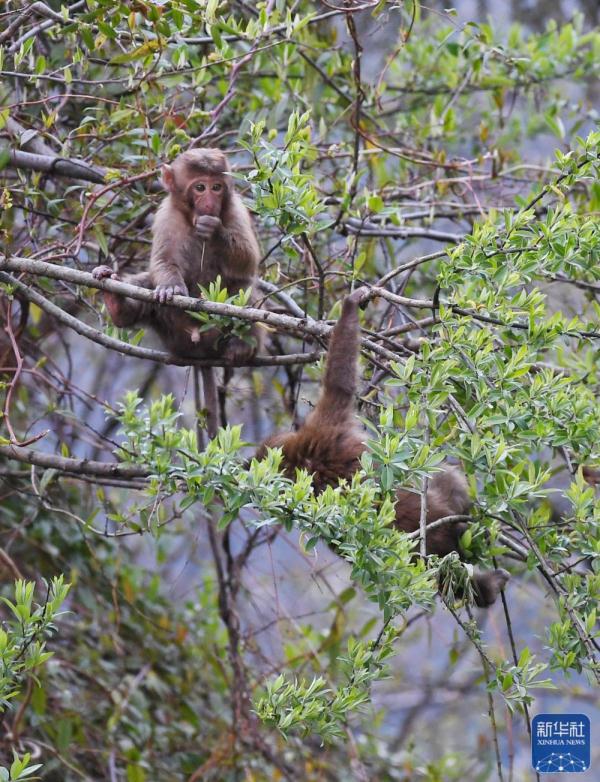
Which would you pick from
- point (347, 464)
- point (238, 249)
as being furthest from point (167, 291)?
point (347, 464)

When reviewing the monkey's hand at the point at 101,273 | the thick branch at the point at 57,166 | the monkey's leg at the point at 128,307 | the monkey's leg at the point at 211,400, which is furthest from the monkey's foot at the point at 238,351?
the thick branch at the point at 57,166

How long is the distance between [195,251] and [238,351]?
0.61 m

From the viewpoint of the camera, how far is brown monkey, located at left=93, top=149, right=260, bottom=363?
4.98 m

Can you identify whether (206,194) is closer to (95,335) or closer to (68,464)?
(95,335)

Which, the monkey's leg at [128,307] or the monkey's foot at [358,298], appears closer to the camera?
the monkey's foot at [358,298]

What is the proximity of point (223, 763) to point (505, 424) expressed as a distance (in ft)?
10.6

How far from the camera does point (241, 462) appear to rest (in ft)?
11.5

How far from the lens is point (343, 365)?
4293 mm

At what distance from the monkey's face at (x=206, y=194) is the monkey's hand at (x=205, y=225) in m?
0.06

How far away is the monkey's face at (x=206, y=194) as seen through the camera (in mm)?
5062

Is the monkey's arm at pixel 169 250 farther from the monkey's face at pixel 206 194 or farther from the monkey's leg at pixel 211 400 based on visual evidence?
the monkey's leg at pixel 211 400

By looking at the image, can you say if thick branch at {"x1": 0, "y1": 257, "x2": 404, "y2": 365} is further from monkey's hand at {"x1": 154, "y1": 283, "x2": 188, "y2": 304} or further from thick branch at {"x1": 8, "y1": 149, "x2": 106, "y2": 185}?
thick branch at {"x1": 8, "y1": 149, "x2": 106, "y2": 185}

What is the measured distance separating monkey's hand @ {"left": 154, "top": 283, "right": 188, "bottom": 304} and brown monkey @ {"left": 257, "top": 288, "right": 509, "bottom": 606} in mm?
722

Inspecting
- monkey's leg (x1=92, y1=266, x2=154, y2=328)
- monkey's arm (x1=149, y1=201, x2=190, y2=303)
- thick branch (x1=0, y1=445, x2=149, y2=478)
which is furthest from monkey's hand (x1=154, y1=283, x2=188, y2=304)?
thick branch (x1=0, y1=445, x2=149, y2=478)
